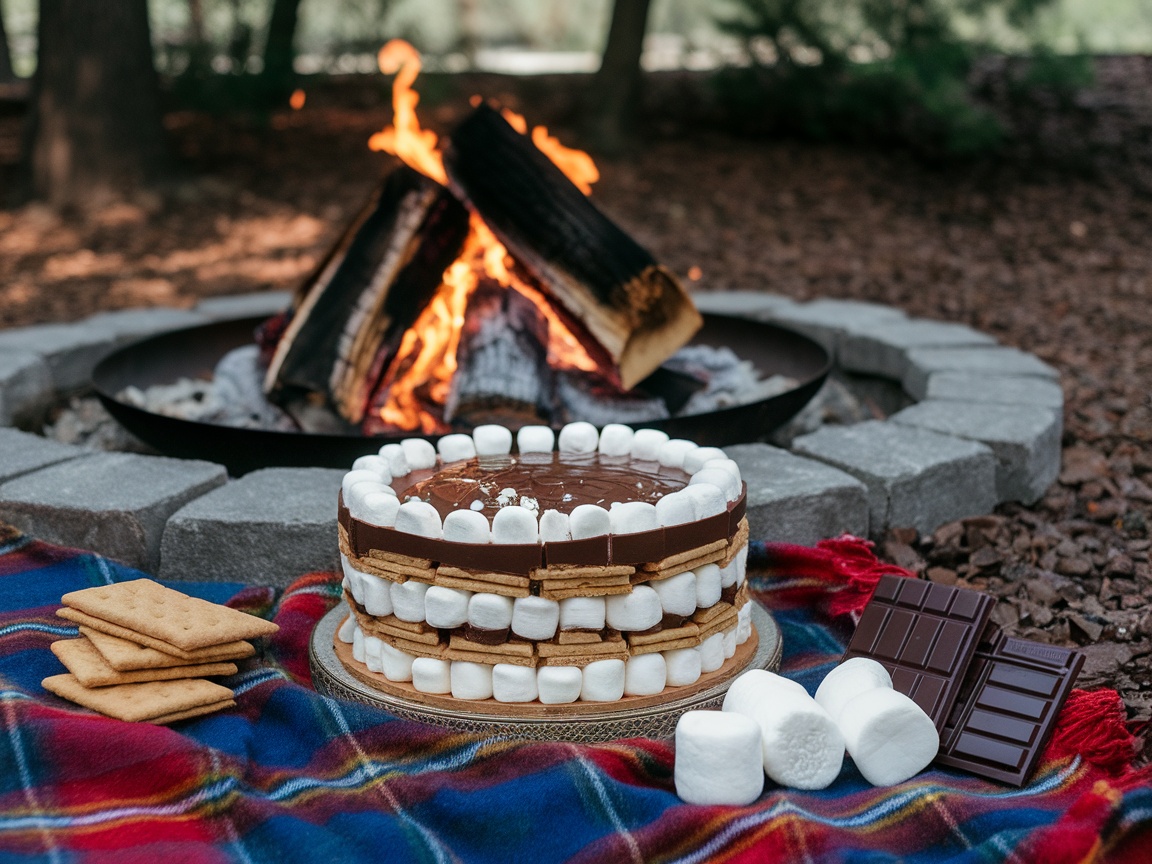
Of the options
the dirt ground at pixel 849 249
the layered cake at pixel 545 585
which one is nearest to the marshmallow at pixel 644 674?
the layered cake at pixel 545 585

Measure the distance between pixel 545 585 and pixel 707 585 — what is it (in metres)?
0.29

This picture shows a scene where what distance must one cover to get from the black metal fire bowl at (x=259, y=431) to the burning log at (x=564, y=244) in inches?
13.2

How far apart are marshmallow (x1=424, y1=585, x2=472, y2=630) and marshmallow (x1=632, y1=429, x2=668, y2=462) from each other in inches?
21.9

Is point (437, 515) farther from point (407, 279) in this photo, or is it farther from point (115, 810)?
point (407, 279)

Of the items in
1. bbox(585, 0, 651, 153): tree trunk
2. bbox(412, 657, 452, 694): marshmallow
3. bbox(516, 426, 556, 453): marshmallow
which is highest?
bbox(585, 0, 651, 153): tree trunk

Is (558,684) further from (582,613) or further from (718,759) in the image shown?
(718,759)

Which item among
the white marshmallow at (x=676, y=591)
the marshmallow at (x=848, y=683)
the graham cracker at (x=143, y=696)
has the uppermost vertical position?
the white marshmallow at (x=676, y=591)

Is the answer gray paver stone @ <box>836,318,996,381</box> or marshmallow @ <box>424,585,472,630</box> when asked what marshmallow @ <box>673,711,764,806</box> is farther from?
gray paver stone @ <box>836,318,996,381</box>

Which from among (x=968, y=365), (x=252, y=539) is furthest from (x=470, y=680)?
(x=968, y=365)

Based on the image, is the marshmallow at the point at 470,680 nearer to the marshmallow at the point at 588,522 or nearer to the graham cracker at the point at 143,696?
the marshmallow at the point at 588,522

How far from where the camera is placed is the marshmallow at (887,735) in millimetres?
1774

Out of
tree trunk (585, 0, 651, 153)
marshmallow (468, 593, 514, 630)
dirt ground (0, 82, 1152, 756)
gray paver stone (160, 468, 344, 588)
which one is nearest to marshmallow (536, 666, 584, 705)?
marshmallow (468, 593, 514, 630)

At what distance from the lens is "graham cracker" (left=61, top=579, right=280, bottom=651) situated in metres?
1.93

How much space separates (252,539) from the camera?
8.02 feet
